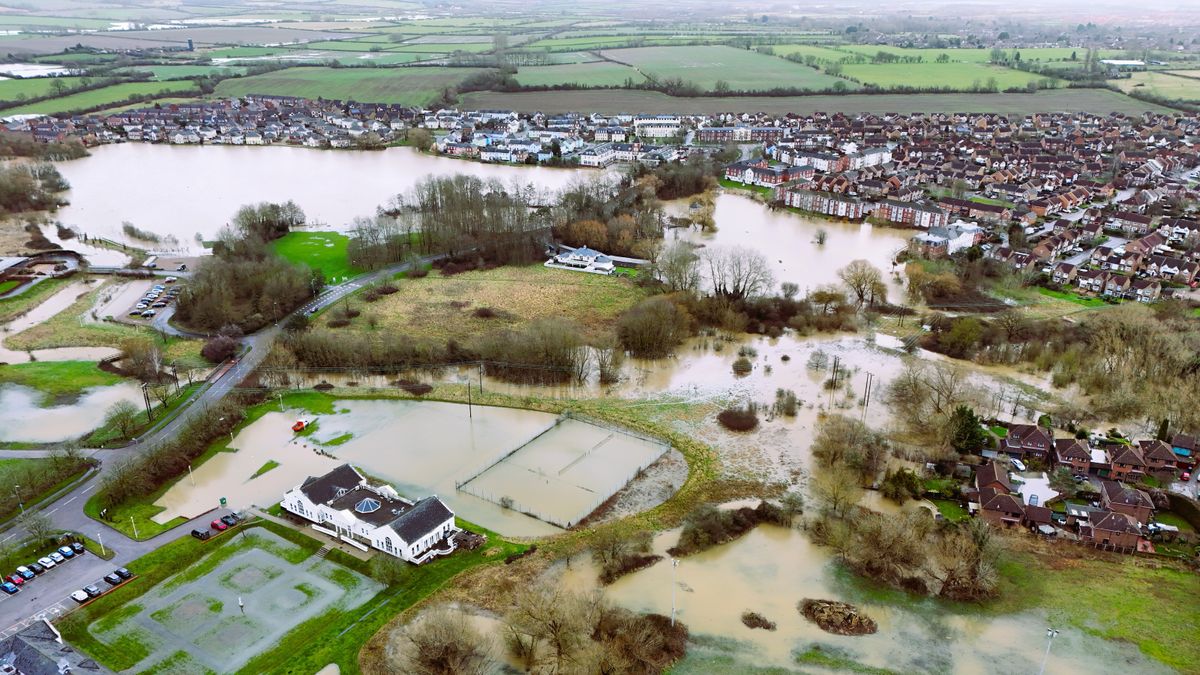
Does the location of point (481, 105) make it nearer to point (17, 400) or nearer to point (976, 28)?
point (17, 400)

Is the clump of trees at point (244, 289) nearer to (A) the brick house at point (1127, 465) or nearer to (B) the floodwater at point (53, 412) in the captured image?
(B) the floodwater at point (53, 412)

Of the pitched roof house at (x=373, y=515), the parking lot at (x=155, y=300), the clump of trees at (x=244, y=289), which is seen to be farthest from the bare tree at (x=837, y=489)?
the parking lot at (x=155, y=300)

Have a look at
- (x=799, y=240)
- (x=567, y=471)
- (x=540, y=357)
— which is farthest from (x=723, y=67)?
(x=567, y=471)

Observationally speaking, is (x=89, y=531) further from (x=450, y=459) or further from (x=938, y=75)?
(x=938, y=75)

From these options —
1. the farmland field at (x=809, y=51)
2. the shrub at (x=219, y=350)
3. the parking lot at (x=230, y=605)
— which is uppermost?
the farmland field at (x=809, y=51)

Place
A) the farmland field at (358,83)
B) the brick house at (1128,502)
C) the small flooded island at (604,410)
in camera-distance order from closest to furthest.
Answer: the small flooded island at (604,410)
the brick house at (1128,502)
the farmland field at (358,83)

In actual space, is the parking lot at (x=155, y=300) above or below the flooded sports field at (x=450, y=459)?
above
